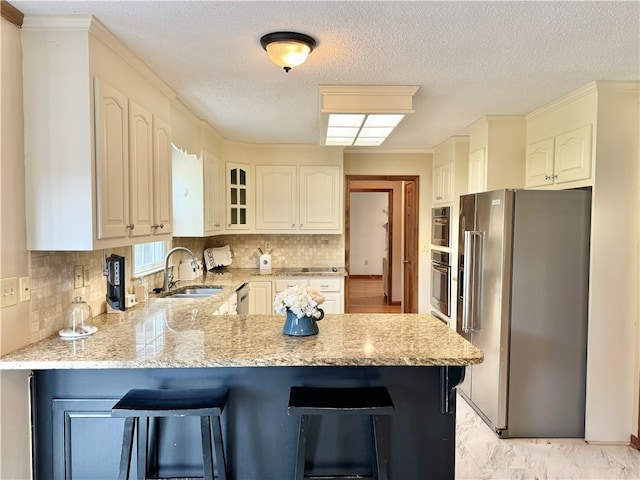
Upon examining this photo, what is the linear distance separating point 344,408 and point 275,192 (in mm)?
3497

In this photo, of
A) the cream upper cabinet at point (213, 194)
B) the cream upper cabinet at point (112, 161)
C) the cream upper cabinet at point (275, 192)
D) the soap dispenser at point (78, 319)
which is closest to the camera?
the cream upper cabinet at point (112, 161)

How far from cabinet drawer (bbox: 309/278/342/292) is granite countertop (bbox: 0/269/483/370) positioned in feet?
7.35

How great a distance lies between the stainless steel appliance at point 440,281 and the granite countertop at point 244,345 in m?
2.22

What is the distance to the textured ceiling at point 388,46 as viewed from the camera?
173 centimetres

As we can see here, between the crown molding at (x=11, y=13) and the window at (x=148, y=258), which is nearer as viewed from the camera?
the crown molding at (x=11, y=13)

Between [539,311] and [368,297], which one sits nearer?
[539,311]

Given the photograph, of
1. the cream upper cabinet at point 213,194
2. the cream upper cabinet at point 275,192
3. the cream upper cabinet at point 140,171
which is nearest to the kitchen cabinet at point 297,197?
the cream upper cabinet at point 275,192

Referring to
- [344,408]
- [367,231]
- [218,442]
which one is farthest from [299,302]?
[367,231]

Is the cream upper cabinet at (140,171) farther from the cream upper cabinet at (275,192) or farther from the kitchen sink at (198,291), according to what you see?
the cream upper cabinet at (275,192)

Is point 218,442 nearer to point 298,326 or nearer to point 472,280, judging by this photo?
point 298,326

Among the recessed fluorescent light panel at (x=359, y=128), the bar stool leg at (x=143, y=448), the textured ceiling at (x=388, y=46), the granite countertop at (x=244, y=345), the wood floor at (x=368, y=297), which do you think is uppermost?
the textured ceiling at (x=388, y=46)

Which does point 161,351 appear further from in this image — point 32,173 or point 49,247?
point 32,173

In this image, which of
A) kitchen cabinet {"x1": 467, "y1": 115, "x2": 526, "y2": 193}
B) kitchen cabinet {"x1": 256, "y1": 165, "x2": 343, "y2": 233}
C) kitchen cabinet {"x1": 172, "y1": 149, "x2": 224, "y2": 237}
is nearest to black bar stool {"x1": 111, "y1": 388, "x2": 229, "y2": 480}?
kitchen cabinet {"x1": 172, "y1": 149, "x2": 224, "y2": 237}

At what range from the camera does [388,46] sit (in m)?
2.08
